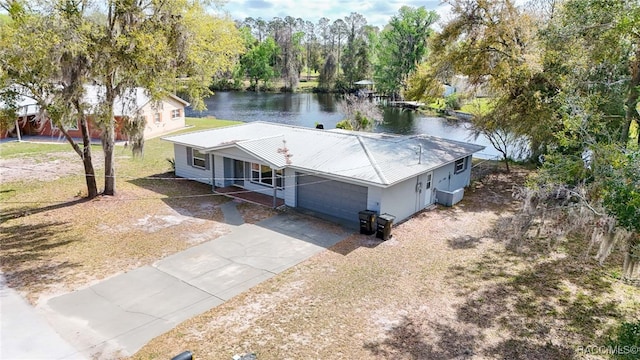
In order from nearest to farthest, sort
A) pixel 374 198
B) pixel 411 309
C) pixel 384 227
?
pixel 411 309 → pixel 384 227 → pixel 374 198

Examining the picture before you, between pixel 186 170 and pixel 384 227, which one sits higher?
pixel 186 170

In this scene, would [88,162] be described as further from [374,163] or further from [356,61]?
[356,61]

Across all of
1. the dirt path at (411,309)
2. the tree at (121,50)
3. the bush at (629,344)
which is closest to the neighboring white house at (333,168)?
the dirt path at (411,309)

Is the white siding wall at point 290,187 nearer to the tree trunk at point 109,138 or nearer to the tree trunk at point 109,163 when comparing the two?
the tree trunk at point 109,138

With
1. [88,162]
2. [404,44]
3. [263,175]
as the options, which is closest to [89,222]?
[88,162]

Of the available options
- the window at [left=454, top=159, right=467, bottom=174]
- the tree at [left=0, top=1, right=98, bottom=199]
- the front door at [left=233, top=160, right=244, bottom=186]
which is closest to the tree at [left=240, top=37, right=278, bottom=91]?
the front door at [left=233, top=160, right=244, bottom=186]

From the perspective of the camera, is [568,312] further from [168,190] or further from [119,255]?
[168,190]
